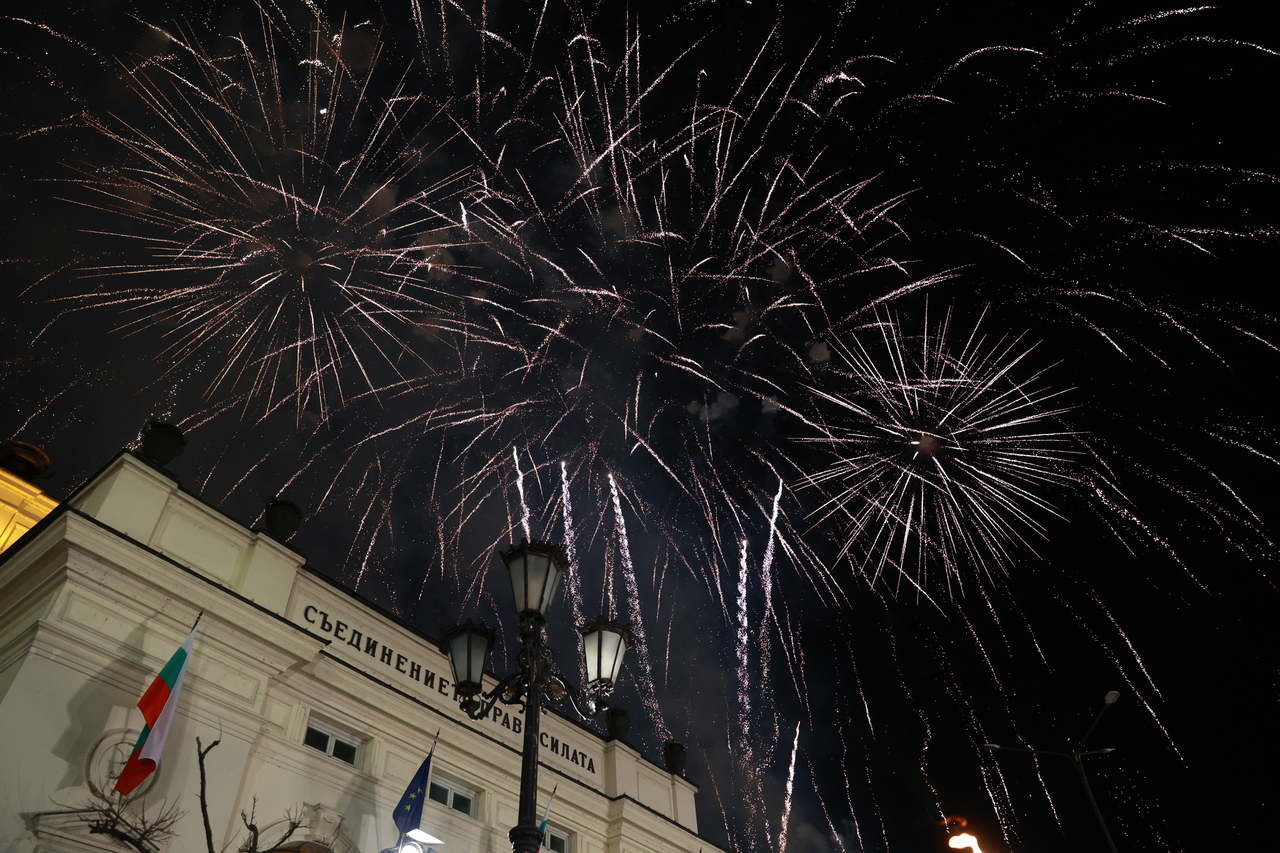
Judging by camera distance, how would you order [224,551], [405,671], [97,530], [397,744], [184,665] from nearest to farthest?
[184,665] → [97,530] → [224,551] → [397,744] → [405,671]

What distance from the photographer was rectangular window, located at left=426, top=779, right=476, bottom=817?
16328 mm

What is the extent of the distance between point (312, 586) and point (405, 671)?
267 cm

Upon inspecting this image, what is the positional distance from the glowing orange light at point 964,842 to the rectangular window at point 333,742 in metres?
11.1

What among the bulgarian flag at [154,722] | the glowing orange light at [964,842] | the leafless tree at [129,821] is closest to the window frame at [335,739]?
the leafless tree at [129,821]

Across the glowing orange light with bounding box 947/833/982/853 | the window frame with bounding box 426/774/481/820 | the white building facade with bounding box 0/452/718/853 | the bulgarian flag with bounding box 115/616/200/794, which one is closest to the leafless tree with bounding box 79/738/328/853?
the white building facade with bounding box 0/452/718/853

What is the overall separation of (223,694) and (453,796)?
5523mm

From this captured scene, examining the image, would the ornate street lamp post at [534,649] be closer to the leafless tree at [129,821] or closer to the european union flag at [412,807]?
the leafless tree at [129,821]

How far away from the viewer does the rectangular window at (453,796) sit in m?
16.3

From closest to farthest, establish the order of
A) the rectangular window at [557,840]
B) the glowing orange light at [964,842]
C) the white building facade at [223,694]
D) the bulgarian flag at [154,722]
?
the glowing orange light at [964,842] → the bulgarian flag at [154,722] → the white building facade at [223,694] → the rectangular window at [557,840]

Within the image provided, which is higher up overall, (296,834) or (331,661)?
(331,661)

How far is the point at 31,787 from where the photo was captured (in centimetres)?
1053

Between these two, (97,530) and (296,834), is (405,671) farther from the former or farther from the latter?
(97,530)

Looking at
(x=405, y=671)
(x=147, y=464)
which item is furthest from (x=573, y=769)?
(x=147, y=464)

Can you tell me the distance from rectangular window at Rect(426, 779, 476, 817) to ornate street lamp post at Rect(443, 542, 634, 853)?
914 centimetres
